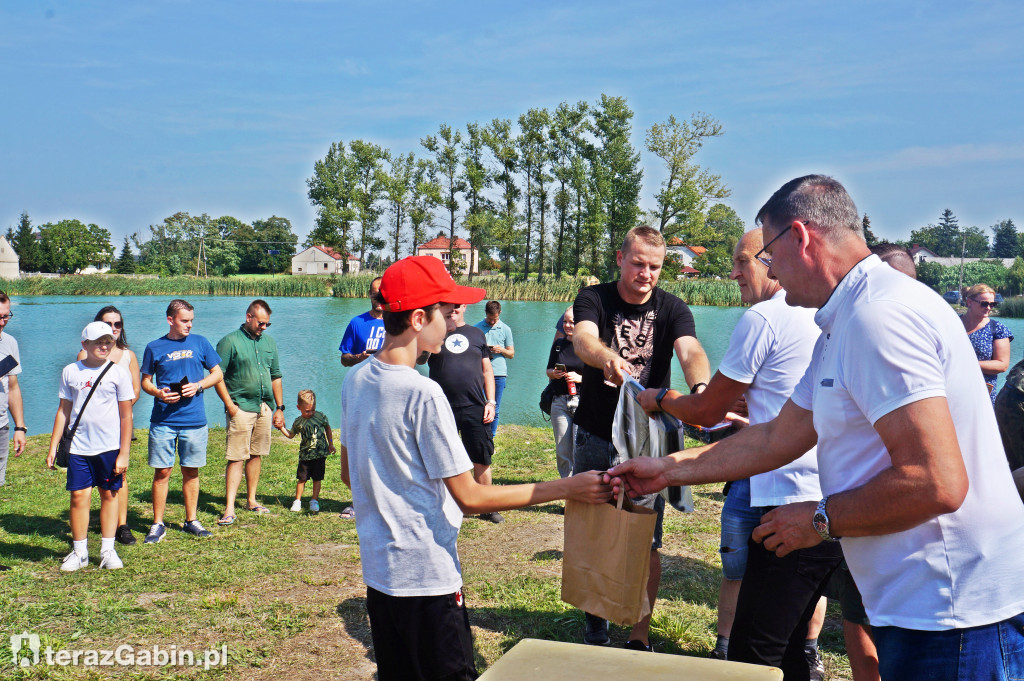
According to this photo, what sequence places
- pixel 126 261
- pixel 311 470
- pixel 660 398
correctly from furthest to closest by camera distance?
pixel 126 261, pixel 311 470, pixel 660 398

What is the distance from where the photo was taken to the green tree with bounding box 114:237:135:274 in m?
100

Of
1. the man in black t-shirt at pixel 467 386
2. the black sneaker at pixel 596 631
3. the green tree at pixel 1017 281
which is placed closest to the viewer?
the black sneaker at pixel 596 631

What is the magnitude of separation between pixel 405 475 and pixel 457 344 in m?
5.14

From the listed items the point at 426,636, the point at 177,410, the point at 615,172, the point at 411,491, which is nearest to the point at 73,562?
the point at 177,410

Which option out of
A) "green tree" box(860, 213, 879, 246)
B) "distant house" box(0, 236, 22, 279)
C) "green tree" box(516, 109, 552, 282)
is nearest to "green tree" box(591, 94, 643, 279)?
"green tree" box(516, 109, 552, 282)

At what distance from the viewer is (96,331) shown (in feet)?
19.7

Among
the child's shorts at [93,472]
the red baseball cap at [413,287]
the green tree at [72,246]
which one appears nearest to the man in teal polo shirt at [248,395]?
the child's shorts at [93,472]

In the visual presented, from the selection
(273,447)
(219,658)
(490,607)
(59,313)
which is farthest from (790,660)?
(59,313)

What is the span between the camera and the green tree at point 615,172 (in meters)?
51.8

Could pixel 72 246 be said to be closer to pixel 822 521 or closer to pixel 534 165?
pixel 534 165

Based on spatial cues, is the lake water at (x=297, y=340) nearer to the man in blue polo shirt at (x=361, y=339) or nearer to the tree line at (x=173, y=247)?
the man in blue polo shirt at (x=361, y=339)

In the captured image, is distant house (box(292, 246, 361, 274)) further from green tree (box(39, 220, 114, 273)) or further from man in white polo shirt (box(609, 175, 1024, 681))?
man in white polo shirt (box(609, 175, 1024, 681))

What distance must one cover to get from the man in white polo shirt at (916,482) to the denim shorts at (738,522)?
1.52 m

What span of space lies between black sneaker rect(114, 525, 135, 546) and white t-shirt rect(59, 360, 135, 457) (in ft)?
3.33
